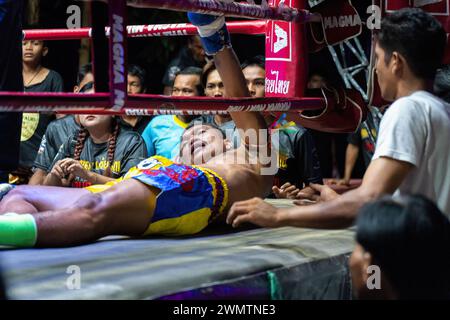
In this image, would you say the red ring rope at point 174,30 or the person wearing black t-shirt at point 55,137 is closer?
the red ring rope at point 174,30

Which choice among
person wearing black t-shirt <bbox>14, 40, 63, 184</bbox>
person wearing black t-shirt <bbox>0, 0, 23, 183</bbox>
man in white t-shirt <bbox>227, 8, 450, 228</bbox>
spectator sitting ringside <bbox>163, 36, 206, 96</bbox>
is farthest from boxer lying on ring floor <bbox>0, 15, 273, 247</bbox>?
spectator sitting ringside <bbox>163, 36, 206, 96</bbox>

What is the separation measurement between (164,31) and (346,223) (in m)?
1.37

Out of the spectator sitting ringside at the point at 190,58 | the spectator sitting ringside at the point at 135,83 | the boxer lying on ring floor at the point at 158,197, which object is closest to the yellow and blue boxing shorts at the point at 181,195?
the boxer lying on ring floor at the point at 158,197

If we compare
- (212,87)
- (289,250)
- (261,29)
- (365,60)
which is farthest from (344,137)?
(289,250)

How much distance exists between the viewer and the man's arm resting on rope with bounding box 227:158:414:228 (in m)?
1.60

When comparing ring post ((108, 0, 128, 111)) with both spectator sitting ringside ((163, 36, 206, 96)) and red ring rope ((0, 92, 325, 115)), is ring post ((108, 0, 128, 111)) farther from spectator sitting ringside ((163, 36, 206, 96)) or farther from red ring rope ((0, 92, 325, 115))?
spectator sitting ringside ((163, 36, 206, 96))

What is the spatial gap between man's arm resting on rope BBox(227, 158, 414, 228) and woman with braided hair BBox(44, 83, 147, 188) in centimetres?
143

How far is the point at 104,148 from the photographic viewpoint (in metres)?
3.18

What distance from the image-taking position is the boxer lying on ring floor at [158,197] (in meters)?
1.84

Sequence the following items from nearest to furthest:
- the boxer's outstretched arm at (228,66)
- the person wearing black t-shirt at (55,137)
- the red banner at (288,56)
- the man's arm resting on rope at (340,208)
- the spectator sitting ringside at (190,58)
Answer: the man's arm resting on rope at (340,208) → the boxer's outstretched arm at (228,66) → the red banner at (288,56) → the person wearing black t-shirt at (55,137) → the spectator sitting ringside at (190,58)

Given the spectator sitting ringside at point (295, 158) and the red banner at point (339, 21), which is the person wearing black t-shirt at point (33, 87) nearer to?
the spectator sitting ringside at point (295, 158)

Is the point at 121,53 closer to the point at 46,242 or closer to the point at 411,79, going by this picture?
the point at 46,242

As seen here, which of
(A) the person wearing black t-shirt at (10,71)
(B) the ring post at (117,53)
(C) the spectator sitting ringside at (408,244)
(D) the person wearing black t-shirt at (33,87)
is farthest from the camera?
(D) the person wearing black t-shirt at (33,87)

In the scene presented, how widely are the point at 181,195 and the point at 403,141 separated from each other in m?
0.73
